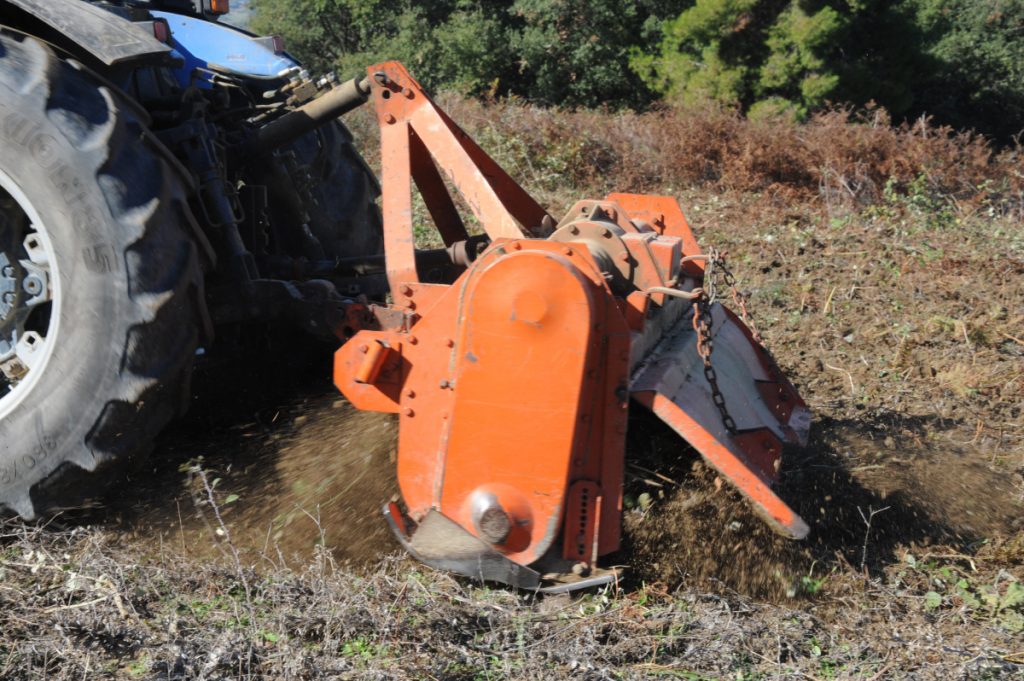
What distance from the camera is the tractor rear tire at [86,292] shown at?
2898 millimetres

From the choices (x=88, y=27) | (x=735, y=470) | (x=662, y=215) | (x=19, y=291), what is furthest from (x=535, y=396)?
(x=88, y=27)

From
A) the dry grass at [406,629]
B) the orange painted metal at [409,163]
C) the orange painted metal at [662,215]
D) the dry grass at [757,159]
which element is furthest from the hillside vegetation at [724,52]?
the dry grass at [406,629]

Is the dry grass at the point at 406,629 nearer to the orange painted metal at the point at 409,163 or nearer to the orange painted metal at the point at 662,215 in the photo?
the orange painted metal at the point at 409,163

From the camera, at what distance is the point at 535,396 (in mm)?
2838

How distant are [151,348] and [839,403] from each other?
321 cm

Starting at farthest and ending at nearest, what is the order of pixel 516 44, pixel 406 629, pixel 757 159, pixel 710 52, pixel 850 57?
pixel 516 44, pixel 850 57, pixel 710 52, pixel 757 159, pixel 406 629

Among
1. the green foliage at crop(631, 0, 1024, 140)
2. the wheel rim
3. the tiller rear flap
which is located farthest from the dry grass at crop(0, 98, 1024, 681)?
the green foliage at crop(631, 0, 1024, 140)

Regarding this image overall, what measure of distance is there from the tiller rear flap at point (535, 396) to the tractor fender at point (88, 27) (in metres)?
1.19

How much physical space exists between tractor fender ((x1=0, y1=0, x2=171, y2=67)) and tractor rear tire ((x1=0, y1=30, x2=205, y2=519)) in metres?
0.12

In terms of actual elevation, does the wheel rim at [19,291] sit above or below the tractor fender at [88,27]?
below

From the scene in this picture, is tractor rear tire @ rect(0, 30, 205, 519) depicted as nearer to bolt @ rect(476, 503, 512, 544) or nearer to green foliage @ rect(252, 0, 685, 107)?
bolt @ rect(476, 503, 512, 544)

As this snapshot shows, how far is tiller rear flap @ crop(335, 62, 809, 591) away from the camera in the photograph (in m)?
2.83

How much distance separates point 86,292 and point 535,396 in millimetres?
1438

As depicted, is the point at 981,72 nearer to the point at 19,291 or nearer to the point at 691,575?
the point at 691,575
